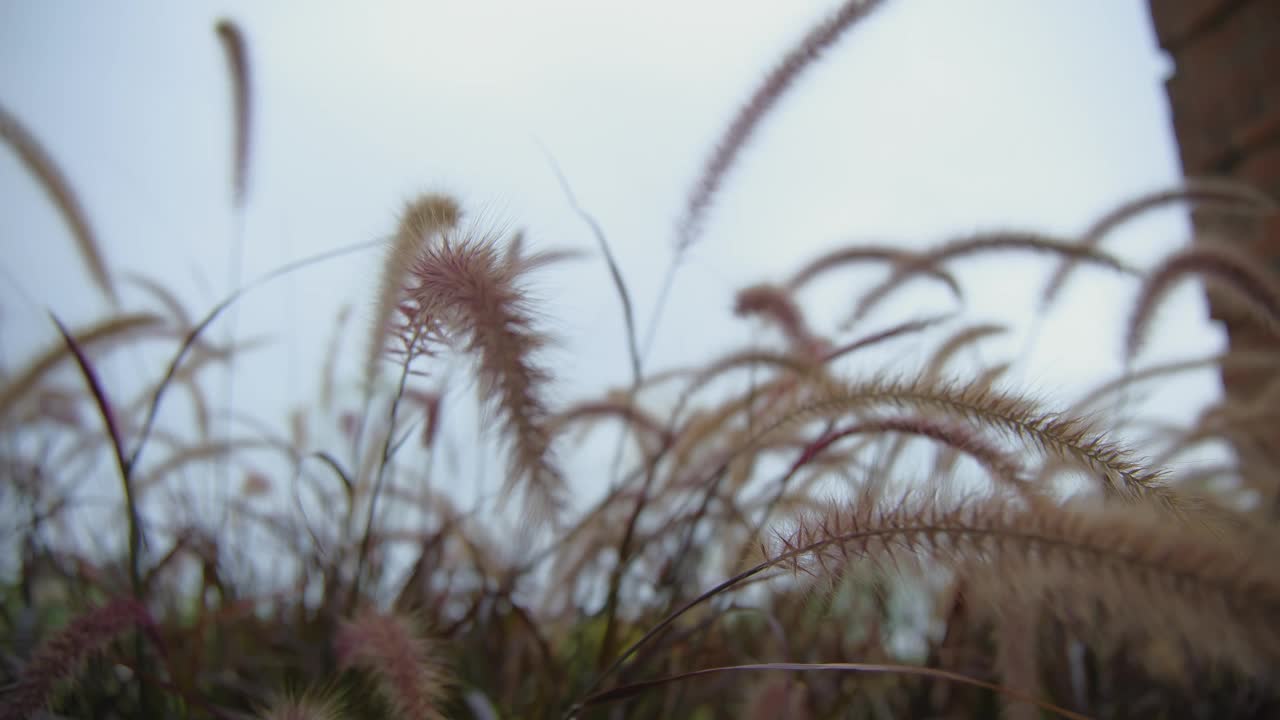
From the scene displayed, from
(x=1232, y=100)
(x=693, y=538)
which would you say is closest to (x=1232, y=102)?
(x=1232, y=100)

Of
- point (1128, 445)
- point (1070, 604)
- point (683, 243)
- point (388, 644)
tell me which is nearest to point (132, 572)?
point (388, 644)

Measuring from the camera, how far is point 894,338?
0.79m

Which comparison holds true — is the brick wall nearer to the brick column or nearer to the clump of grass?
the brick column

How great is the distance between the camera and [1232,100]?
2.27 meters

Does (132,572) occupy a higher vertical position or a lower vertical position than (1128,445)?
lower

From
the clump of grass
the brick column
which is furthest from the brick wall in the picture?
the clump of grass

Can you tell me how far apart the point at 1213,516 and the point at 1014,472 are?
21 cm

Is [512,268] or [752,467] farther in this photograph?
[752,467]

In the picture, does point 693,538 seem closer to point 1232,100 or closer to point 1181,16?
point 1232,100

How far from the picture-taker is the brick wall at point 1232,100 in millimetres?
2102

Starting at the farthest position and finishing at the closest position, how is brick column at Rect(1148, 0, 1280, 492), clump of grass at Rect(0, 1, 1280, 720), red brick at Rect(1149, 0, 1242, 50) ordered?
red brick at Rect(1149, 0, 1242, 50)
brick column at Rect(1148, 0, 1280, 492)
clump of grass at Rect(0, 1, 1280, 720)

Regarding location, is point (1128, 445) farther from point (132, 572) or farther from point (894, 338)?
point (132, 572)

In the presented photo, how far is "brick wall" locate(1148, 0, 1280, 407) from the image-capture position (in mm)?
2102

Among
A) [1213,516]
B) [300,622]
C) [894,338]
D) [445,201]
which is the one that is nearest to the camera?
[1213,516]
